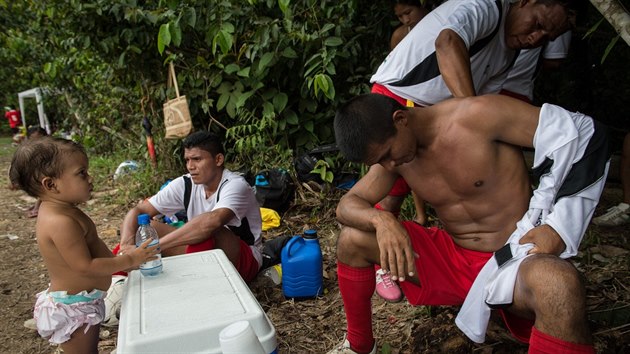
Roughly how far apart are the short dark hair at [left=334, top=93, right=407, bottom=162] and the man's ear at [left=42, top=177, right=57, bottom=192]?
1.21 metres

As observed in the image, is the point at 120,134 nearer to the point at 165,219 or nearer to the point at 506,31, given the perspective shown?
the point at 165,219

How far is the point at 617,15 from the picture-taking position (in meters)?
1.54

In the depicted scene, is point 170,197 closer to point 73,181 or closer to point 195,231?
point 195,231

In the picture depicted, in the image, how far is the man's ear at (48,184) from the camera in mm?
1861

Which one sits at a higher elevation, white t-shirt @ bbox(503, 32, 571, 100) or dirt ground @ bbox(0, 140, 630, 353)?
white t-shirt @ bbox(503, 32, 571, 100)

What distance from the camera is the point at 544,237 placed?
5.22 ft

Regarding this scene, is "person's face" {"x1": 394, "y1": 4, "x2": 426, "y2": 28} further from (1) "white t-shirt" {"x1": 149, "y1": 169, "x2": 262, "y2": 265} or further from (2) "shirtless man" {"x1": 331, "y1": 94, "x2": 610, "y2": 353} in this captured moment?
(1) "white t-shirt" {"x1": 149, "y1": 169, "x2": 262, "y2": 265}

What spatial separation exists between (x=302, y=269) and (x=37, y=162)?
1.59 m

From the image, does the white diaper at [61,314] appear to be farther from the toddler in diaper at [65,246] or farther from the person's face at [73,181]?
the person's face at [73,181]

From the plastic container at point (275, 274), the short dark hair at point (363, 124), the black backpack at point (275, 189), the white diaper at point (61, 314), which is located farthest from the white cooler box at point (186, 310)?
the black backpack at point (275, 189)

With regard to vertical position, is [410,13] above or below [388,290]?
above

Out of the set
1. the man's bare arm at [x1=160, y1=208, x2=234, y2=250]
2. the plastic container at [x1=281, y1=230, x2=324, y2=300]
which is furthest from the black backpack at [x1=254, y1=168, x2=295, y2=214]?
the man's bare arm at [x1=160, y1=208, x2=234, y2=250]

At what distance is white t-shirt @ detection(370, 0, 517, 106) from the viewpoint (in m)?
2.32

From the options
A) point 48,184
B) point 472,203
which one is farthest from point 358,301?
point 48,184
